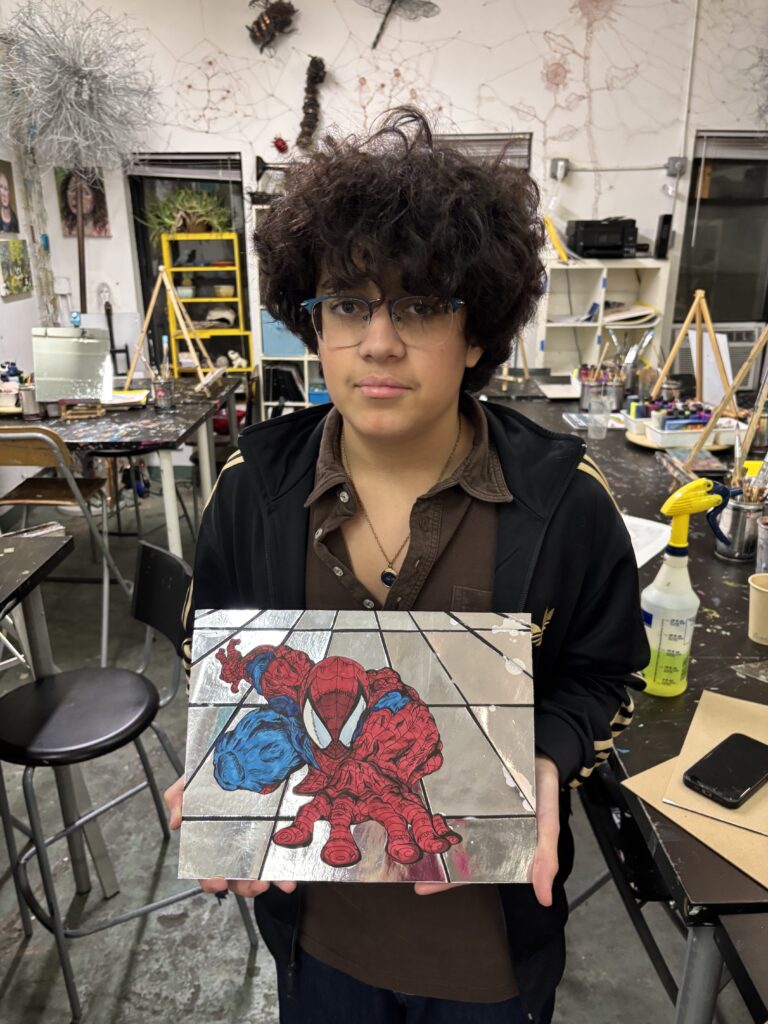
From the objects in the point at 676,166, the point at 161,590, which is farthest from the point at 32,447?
the point at 676,166

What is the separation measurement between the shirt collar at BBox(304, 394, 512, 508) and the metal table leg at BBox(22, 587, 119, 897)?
1052mm

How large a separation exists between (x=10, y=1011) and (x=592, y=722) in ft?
5.62

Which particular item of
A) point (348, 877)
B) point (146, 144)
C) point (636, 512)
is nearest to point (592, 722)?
point (348, 877)

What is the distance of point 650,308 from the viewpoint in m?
5.14

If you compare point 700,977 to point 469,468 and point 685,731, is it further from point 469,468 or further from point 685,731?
point 469,468

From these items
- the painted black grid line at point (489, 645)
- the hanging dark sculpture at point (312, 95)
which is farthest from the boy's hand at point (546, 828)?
the hanging dark sculpture at point (312, 95)

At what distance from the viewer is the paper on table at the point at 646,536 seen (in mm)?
1886

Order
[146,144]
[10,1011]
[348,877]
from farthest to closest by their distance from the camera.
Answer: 1. [146,144]
2. [10,1011]
3. [348,877]

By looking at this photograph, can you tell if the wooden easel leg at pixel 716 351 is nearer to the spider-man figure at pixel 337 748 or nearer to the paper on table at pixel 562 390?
the paper on table at pixel 562 390

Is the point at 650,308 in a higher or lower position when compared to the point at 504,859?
higher

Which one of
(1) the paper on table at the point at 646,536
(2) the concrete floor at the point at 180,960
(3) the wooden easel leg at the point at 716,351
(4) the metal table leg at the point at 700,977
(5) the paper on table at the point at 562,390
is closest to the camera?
(4) the metal table leg at the point at 700,977

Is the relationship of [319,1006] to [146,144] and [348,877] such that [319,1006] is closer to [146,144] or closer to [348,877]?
[348,877]

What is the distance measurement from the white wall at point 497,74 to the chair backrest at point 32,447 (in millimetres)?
2947

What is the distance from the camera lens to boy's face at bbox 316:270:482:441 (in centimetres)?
88
